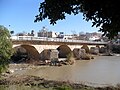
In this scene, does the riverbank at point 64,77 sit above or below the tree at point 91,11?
below

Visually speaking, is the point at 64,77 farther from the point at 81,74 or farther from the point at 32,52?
the point at 32,52

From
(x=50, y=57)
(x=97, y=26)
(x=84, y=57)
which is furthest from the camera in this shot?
(x=84, y=57)

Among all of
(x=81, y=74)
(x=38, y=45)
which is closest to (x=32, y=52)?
(x=38, y=45)

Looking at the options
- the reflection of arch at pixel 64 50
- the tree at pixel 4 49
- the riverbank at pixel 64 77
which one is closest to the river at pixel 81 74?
the riverbank at pixel 64 77

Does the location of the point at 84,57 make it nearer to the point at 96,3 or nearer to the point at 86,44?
the point at 86,44

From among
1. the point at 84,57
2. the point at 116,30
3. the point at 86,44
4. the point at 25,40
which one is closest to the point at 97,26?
the point at 116,30

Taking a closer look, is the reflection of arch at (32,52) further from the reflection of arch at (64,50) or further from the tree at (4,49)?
the tree at (4,49)

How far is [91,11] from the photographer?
6.72 meters

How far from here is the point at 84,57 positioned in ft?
151

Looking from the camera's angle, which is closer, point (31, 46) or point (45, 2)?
point (45, 2)

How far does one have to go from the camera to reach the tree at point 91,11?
614 cm

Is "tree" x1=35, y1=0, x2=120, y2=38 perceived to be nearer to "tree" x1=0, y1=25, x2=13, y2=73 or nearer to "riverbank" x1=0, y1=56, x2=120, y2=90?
"riverbank" x1=0, y1=56, x2=120, y2=90

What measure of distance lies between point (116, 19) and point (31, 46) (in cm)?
3065

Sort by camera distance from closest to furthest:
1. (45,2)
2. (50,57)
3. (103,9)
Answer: (103,9) → (45,2) → (50,57)
